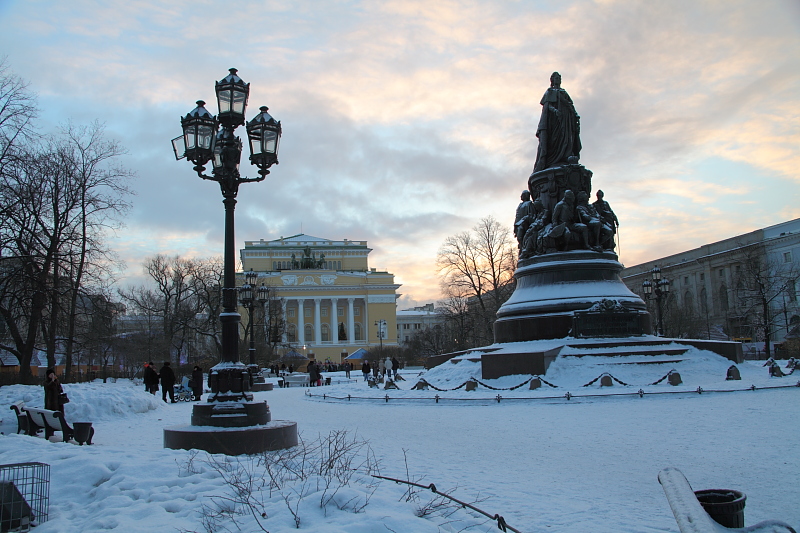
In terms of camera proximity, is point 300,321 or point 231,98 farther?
point 300,321

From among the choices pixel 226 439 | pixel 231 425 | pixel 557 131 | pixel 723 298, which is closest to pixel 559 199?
pixel 557 131

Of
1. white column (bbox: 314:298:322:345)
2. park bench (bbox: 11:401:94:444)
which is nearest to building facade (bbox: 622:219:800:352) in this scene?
white column (bbox: 314:298:322:345)

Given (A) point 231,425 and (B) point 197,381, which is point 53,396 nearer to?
(A) point 231,425

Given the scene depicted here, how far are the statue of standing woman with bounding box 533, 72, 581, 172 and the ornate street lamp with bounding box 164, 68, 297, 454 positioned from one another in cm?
1750

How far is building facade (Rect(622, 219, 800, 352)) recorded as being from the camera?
5422cm

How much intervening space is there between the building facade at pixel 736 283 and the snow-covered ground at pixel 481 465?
4260cm

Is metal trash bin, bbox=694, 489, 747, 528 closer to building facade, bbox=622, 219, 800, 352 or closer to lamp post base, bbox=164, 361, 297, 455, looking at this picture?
lamp post base, bbox=164, 361, 297, 455

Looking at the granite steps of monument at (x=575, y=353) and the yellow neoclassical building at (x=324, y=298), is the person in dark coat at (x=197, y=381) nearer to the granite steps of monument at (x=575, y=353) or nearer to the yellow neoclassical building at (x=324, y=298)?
the granite steps of monument at (x=575, y=353)

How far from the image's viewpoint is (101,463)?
20.5 ft

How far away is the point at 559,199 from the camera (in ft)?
80.5

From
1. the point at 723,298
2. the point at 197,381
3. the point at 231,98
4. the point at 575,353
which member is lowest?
the point at 197,381

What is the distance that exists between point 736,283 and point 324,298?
53.5 m

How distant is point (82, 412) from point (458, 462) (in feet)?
36.2

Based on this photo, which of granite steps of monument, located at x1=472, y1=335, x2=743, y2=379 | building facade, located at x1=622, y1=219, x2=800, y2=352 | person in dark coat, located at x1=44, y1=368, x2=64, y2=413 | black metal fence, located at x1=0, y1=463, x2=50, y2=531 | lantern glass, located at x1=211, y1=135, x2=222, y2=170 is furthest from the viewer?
building facade, located at x1=622, y1=219, x2=800, y2=352
